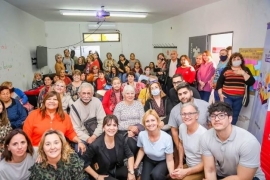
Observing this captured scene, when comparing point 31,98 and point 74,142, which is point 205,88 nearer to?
point 74,142

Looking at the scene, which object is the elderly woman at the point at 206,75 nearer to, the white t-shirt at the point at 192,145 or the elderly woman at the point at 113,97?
the elderly woman at the point at 113,97

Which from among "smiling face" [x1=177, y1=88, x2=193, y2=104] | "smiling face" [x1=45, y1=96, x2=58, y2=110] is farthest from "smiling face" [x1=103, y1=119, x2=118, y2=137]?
"smiling face" [x1=177, y1=88, x2=193, y2=104]

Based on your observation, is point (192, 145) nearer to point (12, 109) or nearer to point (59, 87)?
point (59, 87)

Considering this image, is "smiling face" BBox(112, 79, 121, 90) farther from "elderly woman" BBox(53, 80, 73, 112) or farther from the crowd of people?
"elderly woman" BBox(53, 80, 73, 112)

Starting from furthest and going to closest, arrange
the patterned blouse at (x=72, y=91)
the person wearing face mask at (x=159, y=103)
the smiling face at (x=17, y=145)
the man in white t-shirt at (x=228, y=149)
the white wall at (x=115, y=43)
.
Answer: the white wall at (x=115, y=43), the patterned blouse at (x=72, y=91), the person wearing face mask at (x=159, y=103), the smiling face at (x=17, y=145), the man in white t-shirt at (x=228, y=149)

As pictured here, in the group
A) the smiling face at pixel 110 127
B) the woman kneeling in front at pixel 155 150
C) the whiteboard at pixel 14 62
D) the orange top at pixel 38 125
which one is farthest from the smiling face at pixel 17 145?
the whiteboard at pixel 14 62

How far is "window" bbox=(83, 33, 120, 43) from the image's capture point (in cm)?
886

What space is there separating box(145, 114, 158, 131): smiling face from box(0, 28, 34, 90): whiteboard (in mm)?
3345

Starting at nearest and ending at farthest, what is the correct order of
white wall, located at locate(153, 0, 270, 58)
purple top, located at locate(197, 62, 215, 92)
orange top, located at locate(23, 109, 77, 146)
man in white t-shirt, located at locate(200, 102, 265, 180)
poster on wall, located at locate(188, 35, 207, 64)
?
man in white t-shirt, located at locate(200, 102, 265, 180) < orange top, located at locate(23, 109, 77, 146) < white wall, located at locate(153, 0, 270, 58) < purple top, located at locate(197, 62, 215, 92) < poster on wall, located at locate(188, 35, 207, 64)

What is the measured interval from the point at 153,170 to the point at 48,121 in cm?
Result: 129

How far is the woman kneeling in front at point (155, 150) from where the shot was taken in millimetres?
2236

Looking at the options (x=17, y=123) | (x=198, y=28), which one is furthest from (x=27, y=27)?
(x=198, y=28)

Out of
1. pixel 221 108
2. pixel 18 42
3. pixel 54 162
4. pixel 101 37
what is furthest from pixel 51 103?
pixel 101 37

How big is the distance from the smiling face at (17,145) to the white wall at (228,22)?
12.2 ft
